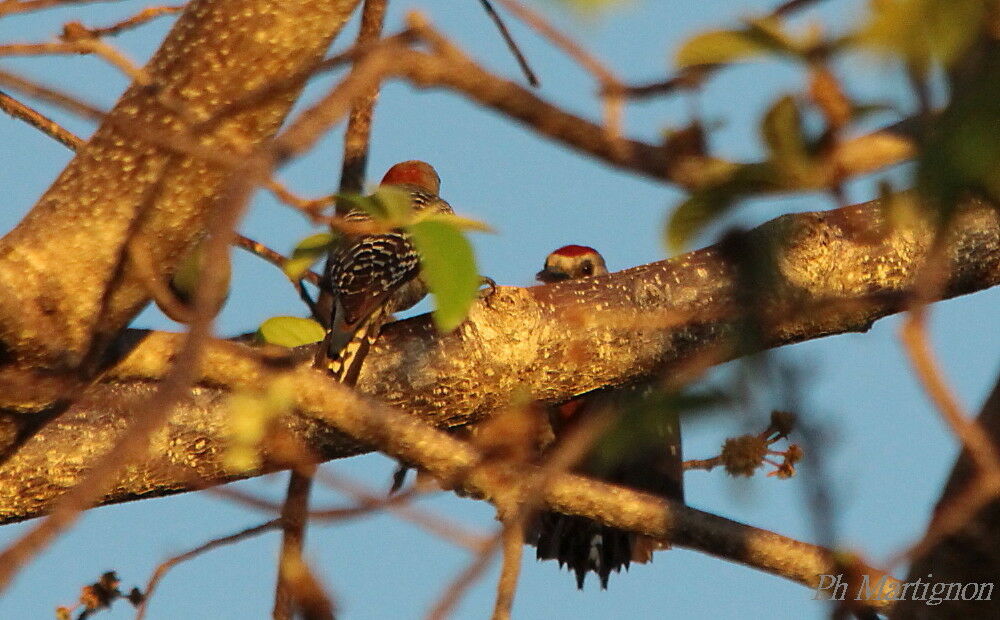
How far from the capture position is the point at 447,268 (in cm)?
160

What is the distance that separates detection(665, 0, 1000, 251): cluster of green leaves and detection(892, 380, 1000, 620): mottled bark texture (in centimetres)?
85

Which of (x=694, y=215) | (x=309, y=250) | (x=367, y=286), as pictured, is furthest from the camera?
(x=367, y=286)

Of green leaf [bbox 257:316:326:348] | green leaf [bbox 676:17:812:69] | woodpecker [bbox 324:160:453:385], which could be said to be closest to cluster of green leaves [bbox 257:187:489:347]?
green leaf [bbox 676:17:812:69]

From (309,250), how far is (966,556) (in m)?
1.31

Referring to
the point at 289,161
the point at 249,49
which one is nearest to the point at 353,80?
the point at 289,161

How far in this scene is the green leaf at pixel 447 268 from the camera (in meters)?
1.56

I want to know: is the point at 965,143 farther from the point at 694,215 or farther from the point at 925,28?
the point at 694,215

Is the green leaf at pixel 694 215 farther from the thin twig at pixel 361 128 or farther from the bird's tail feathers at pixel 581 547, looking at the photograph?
the bird's tail feathers at pixel 581 547

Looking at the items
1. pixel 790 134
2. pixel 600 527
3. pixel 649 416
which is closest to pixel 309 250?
pixel 649 416

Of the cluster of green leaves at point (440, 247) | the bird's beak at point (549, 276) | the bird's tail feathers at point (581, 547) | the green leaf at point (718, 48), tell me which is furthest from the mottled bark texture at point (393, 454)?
the bird's beak at point (549, 276)

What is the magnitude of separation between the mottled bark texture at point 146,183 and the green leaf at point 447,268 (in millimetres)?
1253

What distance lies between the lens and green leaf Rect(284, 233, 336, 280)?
2289 mm

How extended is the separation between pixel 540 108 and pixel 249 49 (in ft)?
5.66

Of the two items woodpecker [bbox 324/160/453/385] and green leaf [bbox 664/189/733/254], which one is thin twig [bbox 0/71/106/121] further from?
woodpecker [bbox 324/160/453/385]
